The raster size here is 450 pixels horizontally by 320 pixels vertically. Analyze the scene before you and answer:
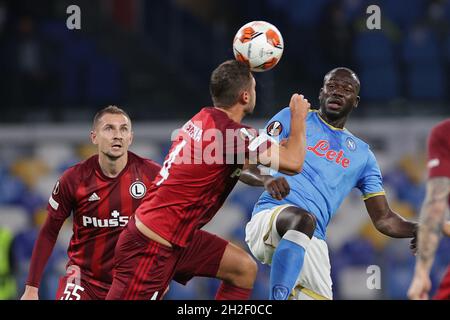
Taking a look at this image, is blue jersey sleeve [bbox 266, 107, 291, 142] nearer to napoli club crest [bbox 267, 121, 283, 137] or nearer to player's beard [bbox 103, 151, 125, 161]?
napoli club crest [bbox 267, 121, 283, 137]

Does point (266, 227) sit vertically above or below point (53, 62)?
below

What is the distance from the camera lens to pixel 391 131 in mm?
11156

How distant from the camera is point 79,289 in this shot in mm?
6457

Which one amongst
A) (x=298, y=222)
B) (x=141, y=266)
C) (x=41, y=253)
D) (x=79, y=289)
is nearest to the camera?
(x=141, y=266)

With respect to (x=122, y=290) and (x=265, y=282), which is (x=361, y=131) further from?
(x=122, y=290)

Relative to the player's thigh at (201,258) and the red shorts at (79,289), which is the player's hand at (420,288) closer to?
the player's thigh at (201,258)

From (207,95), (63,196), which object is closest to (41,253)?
(63,196)

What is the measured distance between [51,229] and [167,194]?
1.18m

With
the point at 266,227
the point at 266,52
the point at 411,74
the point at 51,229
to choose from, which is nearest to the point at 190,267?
the point at 266,227

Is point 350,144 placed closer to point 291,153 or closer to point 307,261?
point 307,261

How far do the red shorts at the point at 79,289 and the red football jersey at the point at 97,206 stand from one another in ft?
0.13

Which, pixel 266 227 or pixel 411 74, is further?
pixel 411 74

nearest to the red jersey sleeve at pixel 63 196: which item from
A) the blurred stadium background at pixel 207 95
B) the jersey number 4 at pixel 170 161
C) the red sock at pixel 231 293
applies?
the jersey number 4 at pixel 170 161

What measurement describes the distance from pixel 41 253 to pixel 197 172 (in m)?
1.44
